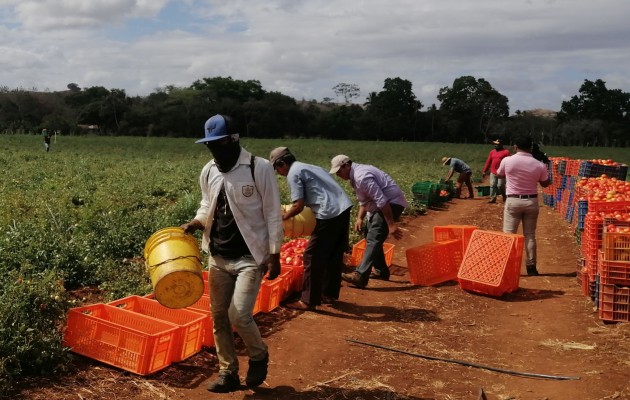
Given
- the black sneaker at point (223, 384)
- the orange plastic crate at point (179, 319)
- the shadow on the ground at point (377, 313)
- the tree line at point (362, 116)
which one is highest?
the tree line at point (362, 116)

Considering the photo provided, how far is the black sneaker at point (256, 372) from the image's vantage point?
4887mm

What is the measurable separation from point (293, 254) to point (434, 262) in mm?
2060

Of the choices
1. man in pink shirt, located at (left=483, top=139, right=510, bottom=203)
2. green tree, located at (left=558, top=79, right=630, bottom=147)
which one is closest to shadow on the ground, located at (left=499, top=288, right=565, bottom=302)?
man in pink shirt, located at (left=483, top=139, right=510, bottom=203)

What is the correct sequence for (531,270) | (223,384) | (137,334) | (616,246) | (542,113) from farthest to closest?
(542,113) < (531,270) < (616,246) < (137,334) < (223,384)

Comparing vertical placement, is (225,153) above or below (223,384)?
above

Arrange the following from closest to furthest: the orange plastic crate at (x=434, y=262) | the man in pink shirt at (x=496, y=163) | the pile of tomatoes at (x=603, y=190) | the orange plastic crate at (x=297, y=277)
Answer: the orange plastic crate at (x=297, y=277)
the orange plastic crate at (x=434, y=262)
the pile of tomatoes at (x=603, y=190)
the man in pink shirt at (x=496, y=163)

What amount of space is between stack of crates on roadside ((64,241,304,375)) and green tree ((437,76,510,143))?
76147mm

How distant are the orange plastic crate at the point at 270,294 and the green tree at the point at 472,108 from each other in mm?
74712

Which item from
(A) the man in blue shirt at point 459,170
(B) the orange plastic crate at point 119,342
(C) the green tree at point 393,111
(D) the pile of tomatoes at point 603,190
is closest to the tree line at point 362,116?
(C) the green tree at point 393,111

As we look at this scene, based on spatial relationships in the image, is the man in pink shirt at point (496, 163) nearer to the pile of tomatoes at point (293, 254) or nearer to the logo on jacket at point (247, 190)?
the pile of tomatoes at point (293, 254)

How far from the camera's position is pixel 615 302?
6672mm

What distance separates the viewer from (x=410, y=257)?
8.67 metres

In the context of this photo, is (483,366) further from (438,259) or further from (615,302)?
(438,259)

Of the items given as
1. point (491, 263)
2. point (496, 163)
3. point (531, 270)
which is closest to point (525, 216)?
point (531, 270)
